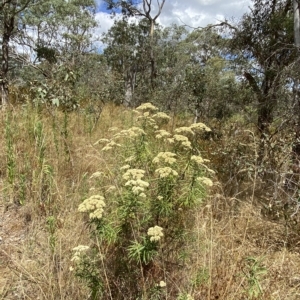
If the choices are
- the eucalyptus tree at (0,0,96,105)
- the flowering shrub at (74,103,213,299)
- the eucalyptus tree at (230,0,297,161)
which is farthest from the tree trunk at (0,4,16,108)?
the eucalyptus tree at (230,0,297,161)

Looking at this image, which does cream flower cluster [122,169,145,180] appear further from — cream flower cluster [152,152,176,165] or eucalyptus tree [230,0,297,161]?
eucalyptus tree [230,0,297,161]

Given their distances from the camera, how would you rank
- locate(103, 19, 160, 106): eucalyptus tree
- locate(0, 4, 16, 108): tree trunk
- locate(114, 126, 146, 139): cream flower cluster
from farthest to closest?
locate(103, 19, 160, 106): eucalyptus tree, locate(0, 4, 16, 108): tree trunk, locate(114, 126, 146, 139): cream flower cluster

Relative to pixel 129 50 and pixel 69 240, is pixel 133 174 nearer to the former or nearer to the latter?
pixel 69 240

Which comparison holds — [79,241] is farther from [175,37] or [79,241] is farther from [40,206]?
[175,37]

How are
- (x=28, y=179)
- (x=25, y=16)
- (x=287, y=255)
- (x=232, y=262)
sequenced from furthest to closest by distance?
(x=25, y=16), (x=28, y=179), (x=287, y=255), (x=232, y=262)

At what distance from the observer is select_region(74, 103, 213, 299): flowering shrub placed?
1.52m

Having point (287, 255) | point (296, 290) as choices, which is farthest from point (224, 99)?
point (296, 290)

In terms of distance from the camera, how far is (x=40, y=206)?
2.46 metres

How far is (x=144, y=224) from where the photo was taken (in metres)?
1.69

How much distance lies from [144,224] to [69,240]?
70cm

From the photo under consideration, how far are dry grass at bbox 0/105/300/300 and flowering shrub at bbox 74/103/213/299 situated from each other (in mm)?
146

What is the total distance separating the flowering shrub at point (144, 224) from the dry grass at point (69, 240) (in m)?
0.15

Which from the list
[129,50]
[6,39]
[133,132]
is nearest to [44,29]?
[129,50]

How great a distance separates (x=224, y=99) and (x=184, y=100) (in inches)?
64.3
